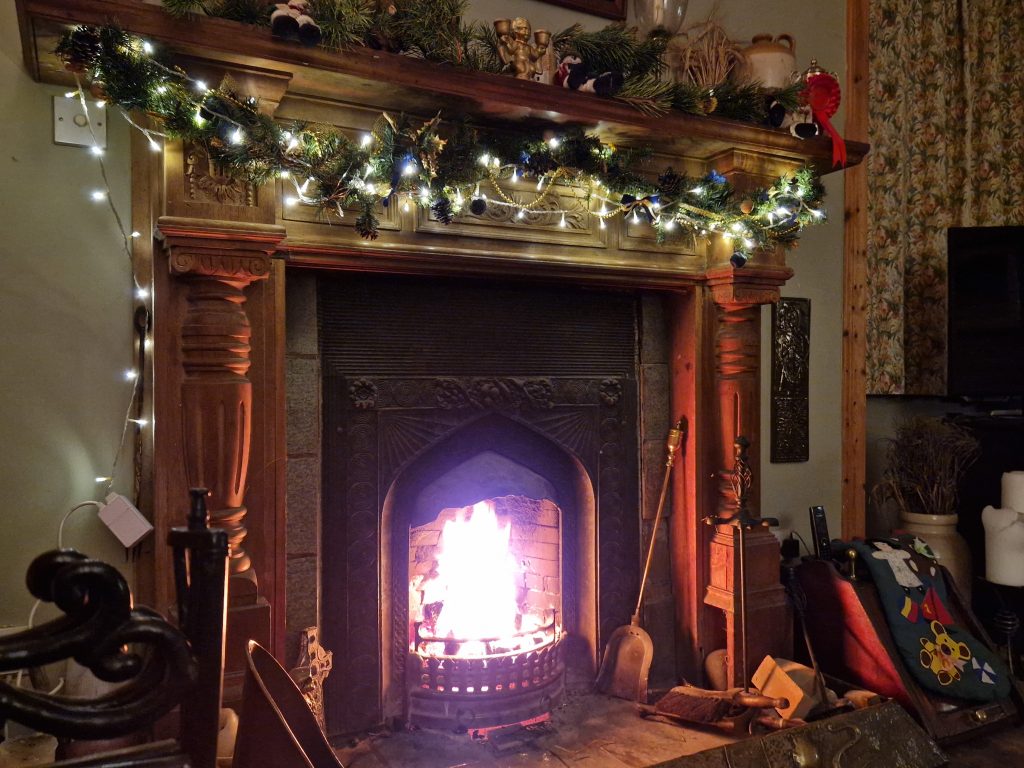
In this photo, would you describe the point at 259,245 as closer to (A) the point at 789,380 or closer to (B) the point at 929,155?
(A) the point at 789,380

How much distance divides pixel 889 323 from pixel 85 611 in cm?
374

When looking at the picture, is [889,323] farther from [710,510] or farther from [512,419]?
[512,419]

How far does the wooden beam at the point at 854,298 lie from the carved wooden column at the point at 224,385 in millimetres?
2417

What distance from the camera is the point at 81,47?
1.61 meters

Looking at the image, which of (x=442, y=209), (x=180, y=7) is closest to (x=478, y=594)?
(x=442, y=209)

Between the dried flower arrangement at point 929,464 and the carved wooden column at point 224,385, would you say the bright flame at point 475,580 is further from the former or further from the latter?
the dried flower arrangement at point 929,464

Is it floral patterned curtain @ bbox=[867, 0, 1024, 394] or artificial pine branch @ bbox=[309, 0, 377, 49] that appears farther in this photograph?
floral patterned curtain @ bbox=[867, 0, 1024, 394]

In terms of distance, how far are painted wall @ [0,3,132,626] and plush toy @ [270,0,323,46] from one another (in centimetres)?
56

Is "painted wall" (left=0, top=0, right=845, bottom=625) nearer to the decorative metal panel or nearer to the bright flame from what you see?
the bright flame

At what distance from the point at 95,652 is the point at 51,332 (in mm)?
1586

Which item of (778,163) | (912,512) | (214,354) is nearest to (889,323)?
(912,512)

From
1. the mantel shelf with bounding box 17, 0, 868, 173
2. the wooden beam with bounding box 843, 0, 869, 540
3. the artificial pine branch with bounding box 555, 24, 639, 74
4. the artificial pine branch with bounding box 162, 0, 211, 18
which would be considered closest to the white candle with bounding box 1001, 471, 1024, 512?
the wooden beam with bounding box 843, 0, 869, 540

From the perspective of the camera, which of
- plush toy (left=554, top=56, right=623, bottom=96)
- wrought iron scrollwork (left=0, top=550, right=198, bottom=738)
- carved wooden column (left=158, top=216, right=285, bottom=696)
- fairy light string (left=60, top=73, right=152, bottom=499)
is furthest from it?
plush toy (left=554, top=56, right=623, bottom=96)

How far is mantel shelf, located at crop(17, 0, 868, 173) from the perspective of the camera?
1650mm
